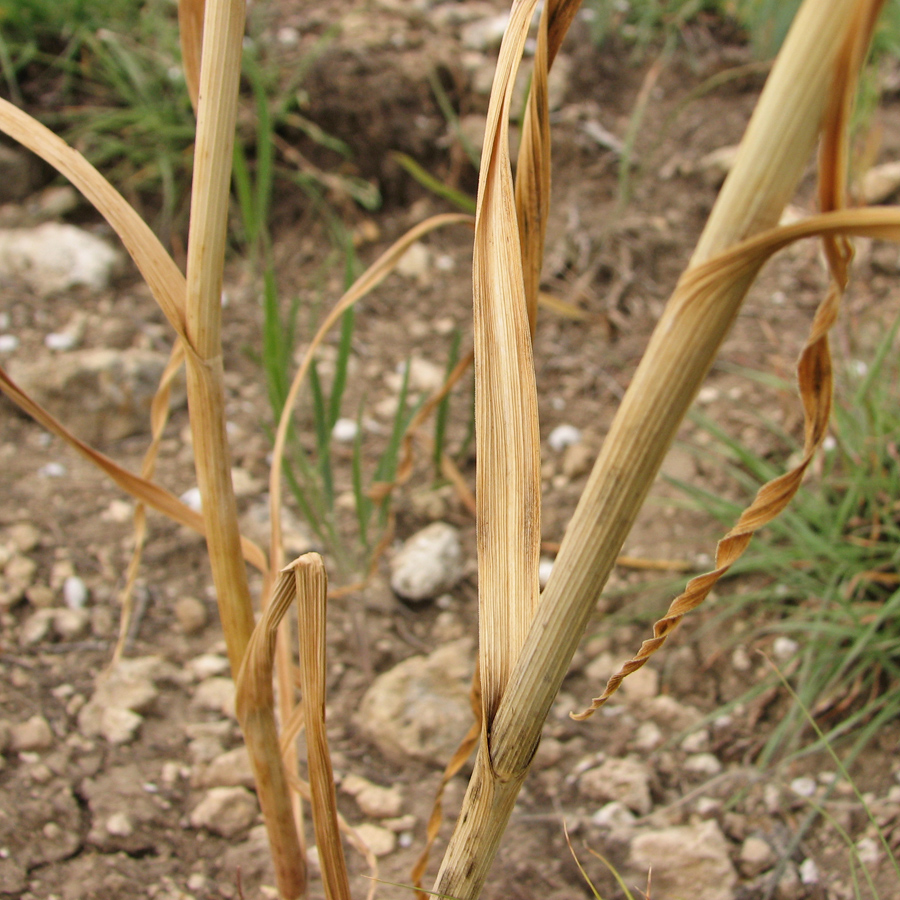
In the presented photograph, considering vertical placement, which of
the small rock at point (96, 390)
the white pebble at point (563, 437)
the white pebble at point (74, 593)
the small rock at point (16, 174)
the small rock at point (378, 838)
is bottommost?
the small rock at point (378, 838)

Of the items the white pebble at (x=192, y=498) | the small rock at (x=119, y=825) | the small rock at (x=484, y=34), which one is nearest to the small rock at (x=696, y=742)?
the small rock at (x=119, y=825)

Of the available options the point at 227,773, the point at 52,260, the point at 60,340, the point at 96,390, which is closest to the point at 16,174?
the point at 52,260

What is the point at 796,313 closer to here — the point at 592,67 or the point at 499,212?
the point at 592,67

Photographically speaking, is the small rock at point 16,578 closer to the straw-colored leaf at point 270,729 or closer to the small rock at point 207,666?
the small rock at point 207,666

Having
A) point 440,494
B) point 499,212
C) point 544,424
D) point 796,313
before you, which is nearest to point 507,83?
point 499,212

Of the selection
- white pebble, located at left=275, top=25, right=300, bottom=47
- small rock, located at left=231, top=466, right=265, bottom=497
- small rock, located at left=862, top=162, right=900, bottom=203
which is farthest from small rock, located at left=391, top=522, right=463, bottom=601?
white pebble, located at left=275, top=25, right=300, bottom=47

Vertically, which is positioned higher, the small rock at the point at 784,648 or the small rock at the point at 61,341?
the small rock at the point at 61,341
